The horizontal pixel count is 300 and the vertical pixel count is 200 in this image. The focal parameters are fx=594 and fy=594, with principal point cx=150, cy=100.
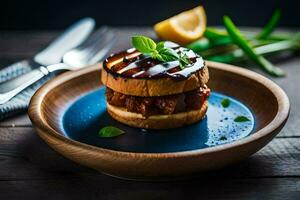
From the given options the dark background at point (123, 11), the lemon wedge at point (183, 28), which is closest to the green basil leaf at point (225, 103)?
the lemon wedge at point (183, 28)

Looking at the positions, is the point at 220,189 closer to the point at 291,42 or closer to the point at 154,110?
the point at 154,110

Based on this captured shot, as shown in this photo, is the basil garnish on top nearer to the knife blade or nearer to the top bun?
the top bun

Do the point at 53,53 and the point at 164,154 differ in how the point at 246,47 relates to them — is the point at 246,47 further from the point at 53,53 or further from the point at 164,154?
the point at 164,154

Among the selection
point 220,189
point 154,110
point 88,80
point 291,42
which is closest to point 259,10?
point 291,42

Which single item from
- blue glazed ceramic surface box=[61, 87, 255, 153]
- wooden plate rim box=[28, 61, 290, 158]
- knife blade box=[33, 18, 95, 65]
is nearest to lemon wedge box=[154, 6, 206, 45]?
knife blade box=[33, 18, 95, 65]

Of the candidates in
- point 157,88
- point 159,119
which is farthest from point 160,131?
point 157,88

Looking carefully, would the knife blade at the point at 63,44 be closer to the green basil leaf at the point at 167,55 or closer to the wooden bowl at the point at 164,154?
the wooden bowl at the point at 164,154
